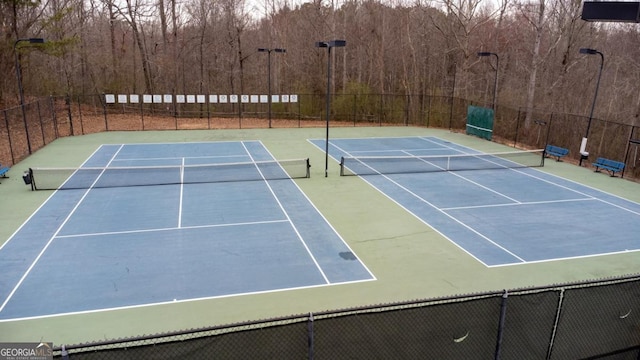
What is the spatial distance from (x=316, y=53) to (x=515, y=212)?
97.6 feet

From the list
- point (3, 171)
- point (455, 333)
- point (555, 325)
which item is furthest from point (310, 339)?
point (3, 171)

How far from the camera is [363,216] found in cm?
1419

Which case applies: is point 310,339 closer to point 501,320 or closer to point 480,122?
Result: point 501,320

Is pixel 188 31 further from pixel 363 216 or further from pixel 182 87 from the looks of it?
pixel 363 216

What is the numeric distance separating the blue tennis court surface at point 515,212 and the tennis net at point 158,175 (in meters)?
3.82

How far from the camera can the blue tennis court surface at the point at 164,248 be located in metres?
9.40

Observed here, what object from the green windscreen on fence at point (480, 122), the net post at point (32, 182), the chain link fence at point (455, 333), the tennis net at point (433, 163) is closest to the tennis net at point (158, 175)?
the net post at point (32, 182)

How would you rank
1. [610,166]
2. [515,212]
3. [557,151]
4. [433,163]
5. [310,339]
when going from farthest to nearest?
[557,151]
[433,163]
[610,166]
[515,212]
[310,339]

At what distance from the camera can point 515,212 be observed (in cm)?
1477

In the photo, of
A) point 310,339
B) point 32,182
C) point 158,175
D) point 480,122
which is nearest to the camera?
point 310,339

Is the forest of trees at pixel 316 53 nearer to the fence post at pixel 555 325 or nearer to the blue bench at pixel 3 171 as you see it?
the blue bench at pixel 3 171

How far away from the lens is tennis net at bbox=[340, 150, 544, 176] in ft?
66.8

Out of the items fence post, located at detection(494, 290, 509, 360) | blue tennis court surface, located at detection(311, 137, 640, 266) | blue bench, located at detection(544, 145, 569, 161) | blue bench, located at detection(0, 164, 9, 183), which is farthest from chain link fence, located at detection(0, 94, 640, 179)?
fence post, located at detection(494, 290, 509, 360)

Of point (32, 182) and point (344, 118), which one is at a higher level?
point (344, 118)
